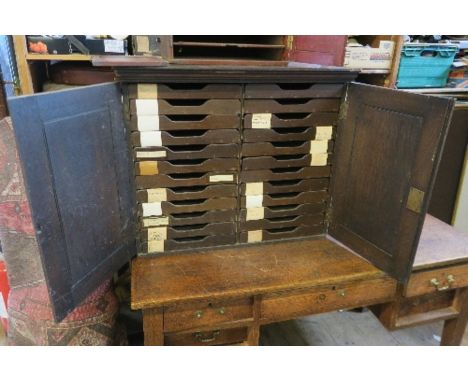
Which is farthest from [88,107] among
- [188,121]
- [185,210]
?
[185,210]

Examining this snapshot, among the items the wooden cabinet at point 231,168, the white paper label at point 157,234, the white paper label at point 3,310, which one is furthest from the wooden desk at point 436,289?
the white paper label at point 3,310

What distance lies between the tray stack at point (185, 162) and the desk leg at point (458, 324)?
0.91 m

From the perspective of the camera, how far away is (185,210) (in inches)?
52.9

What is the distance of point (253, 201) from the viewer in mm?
1406

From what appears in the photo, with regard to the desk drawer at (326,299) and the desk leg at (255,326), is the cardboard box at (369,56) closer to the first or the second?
the desk drawer at (326,299)

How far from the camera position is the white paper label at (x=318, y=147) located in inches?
54.6

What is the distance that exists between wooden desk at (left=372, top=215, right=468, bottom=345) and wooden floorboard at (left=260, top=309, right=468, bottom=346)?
17.0 inches

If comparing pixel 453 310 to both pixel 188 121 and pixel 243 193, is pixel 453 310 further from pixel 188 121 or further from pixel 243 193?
pixel 188 121

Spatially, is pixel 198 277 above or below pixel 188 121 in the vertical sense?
below

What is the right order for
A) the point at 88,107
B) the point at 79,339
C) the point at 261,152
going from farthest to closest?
the point at 79,339 < the point at 261,152 < the point at 88,107

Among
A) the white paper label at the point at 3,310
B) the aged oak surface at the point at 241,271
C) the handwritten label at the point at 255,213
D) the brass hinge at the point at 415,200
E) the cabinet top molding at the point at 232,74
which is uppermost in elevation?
the cabinet top molding at the point at 232,74

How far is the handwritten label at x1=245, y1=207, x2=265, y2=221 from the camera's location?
4.65 ft

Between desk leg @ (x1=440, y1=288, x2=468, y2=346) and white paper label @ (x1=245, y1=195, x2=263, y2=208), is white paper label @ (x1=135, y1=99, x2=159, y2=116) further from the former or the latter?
desk leg @ (x1=440, y1=288, x2=468, y2=346)

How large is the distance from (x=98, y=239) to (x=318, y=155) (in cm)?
81
